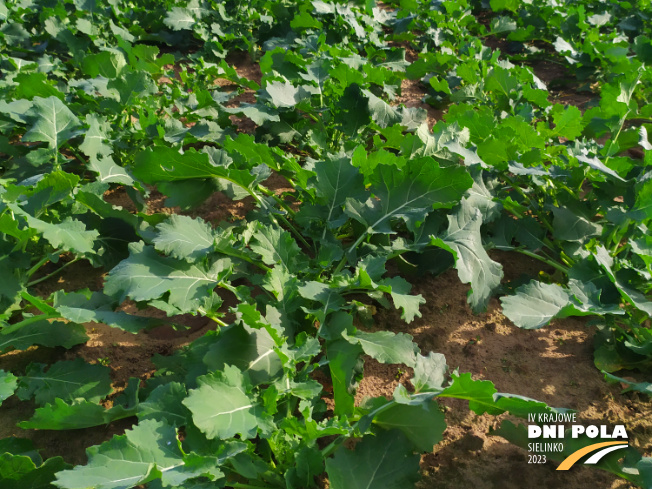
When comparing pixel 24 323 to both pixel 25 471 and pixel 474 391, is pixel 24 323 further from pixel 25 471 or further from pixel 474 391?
pixel 474 391

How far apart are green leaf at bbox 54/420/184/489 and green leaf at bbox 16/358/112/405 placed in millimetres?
665

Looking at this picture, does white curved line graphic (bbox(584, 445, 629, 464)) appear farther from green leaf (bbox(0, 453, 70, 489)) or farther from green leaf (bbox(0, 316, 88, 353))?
green leaf (bbox(0, 316, 88, 353))

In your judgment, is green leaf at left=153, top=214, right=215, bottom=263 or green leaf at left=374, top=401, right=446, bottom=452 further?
green leaf at left=153, top=214, right=215, bottom=263

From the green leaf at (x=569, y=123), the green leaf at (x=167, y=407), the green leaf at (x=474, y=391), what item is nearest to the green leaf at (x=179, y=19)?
the green leaf at (x=569, y=123)

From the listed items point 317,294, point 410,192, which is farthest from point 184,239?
point 410,192

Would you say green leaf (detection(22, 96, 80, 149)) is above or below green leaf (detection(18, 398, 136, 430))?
above

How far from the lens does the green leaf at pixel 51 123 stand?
3.34 metres

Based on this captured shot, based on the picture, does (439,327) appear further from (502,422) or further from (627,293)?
(627,293)

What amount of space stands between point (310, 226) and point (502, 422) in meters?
1.43

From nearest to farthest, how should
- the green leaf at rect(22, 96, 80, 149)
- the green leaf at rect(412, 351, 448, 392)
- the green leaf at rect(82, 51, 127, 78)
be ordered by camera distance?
the green leaf at rect(412, 351, 448, 392), the green leaf at rect(22, 96, 80, 149), the green leaf at rect(82, 51, 127, 78)

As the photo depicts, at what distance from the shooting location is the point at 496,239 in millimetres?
3178

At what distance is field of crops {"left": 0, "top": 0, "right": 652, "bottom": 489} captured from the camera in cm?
209

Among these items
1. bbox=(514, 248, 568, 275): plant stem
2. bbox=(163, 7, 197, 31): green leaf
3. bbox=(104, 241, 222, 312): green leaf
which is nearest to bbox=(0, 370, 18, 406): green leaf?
bbox=(104, 241, 222, 312): green leaf

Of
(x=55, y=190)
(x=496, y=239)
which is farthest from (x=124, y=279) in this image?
(x=496, y=239)
